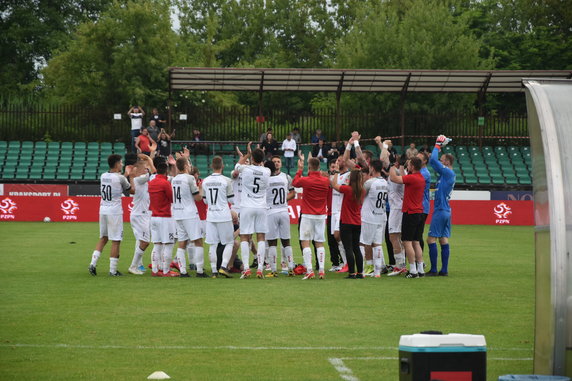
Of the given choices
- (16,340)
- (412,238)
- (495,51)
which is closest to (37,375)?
(16,340)

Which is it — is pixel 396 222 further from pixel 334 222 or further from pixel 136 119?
pixel 136 119

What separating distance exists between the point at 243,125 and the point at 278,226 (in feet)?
92.8

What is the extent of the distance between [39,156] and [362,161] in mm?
28332

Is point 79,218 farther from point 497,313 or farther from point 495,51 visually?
point 495,51

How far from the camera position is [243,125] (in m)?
45.8

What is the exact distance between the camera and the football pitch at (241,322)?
9.50 metres

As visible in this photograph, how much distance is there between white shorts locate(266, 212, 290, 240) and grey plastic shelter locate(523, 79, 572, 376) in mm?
9103

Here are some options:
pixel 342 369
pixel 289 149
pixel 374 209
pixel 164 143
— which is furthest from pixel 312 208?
pixel 289 149

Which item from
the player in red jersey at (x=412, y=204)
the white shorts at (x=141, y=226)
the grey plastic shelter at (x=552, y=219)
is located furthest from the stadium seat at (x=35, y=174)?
the grey plastic shelter at (x=552, y=219)

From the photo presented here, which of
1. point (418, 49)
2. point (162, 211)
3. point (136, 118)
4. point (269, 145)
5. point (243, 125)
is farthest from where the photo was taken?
point (418, 49)

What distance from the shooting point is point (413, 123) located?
47.8 m

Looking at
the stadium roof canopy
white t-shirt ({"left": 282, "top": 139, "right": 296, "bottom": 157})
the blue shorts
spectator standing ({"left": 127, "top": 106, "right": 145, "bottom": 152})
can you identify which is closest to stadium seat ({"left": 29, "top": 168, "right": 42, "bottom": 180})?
spectator standing ({"left": 127, "top": 106, "right": 145, "bottom": 152})

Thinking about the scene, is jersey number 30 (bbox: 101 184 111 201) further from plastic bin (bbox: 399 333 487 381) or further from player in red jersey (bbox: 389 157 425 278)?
plastic bin (bbox: 399 333 487 381)

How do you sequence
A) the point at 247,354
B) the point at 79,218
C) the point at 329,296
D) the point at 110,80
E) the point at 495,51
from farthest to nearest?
the point at 495,51 < the point at 110,80 < the point at 79,218 < the point at 329,296 < the point at 247,354
